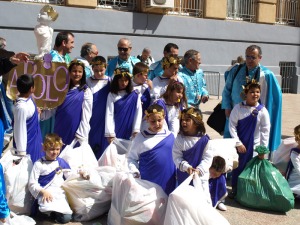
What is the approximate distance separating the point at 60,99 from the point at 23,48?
6.50 m

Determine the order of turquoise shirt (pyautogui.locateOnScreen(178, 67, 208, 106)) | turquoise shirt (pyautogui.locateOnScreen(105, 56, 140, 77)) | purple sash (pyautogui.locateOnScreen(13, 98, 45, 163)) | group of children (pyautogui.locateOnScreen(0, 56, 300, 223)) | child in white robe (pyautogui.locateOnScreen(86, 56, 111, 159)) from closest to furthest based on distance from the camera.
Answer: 1. group of children (pyautogui.locateOnScreen(0, 56, 300, 223))
2. purple sash (pyautogui.locateOnScreen(13, 98, 45, 163))
3. child in white robe (pyautogui.locateOnScreen(86, 56, 111, 159))
4. turquoise shirt (pyautogui.locateOnScreen(178, 67, 208, 106))
5. turquoise shirt (pyautogui.locateOnScreen(105, 56, 140, 77))

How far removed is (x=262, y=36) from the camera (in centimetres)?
1648

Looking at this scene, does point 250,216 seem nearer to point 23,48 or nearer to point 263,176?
point 263,176

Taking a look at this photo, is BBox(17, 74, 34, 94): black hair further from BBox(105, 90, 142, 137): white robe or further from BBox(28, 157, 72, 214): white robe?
BBox(105, 90, 142, 137): white robe

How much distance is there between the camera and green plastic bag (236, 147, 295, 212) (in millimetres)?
4980

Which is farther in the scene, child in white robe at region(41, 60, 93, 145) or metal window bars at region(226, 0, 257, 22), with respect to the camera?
metal window bars at region(226, 0, 257, 22)

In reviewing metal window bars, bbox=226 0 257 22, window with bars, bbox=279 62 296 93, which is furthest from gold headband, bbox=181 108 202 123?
window with bars, bbox=279 62 296 93

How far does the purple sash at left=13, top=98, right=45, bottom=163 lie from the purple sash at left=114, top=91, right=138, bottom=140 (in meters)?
0.93

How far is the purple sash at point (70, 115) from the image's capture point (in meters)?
5.22

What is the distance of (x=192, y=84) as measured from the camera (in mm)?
6090

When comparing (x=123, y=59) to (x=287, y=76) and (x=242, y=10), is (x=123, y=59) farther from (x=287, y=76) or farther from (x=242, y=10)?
(x=287, y=76)

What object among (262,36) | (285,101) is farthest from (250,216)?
(262,36)

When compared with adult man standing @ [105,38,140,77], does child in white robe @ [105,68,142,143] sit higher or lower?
lower

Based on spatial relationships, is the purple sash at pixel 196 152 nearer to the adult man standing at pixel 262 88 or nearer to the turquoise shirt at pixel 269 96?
the adult man standing at pixel 262 88
